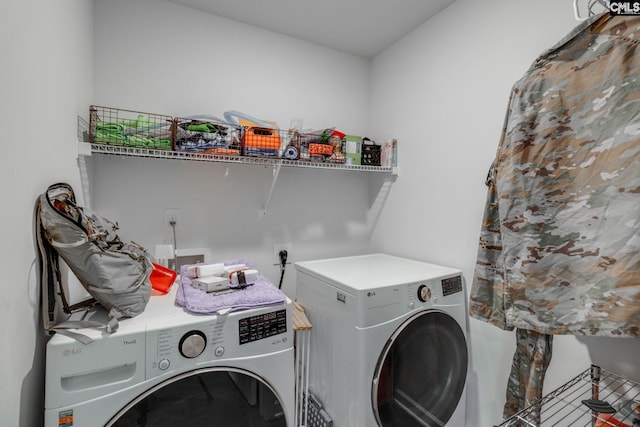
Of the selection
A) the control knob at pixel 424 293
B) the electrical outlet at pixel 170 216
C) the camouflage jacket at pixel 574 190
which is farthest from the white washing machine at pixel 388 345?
the electrical outlet at pixel 170 216

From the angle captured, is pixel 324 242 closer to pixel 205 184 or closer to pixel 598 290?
pixel 205 184

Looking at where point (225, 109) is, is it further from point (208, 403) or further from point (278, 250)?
point (208, 403)

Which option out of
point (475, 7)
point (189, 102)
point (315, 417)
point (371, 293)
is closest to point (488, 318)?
point (371, 293)

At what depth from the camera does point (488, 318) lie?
1.21m

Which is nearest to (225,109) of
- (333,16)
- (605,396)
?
(333,16)

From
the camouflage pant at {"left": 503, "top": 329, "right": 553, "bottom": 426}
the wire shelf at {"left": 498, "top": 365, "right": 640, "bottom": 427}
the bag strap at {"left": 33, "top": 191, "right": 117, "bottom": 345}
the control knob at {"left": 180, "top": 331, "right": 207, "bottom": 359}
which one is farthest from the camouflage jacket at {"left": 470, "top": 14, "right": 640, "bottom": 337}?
the bag strap at {"left": 33, "top": 191, "right": 117, "bottom": 345}

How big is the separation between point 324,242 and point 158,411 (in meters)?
1.40

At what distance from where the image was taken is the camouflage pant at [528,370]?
106 cm

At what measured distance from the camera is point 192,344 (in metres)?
0.92

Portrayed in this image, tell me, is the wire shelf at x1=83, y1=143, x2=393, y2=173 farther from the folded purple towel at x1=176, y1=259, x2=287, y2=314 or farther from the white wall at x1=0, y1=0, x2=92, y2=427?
the folded purple towel at x1=176, y1=259, x2=287, y2=314

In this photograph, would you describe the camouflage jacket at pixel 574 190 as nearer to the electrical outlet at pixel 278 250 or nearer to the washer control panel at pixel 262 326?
the washer control panel at pixel 262 326

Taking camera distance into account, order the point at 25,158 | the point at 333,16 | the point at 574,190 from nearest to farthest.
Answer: the point at 25,158, the point at 574,190, the point at 333,16

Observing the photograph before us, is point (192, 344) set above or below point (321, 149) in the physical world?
below

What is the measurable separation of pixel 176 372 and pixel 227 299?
0.26 m
